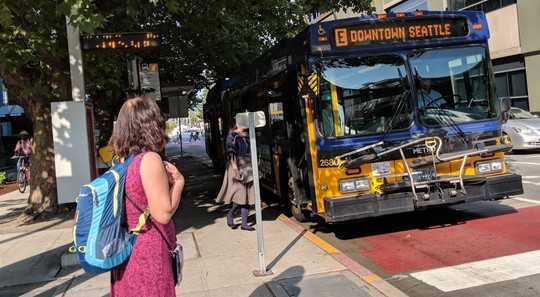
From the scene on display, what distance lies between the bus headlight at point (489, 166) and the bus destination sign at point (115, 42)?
16.4 feet

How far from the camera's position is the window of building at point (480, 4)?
880 inches

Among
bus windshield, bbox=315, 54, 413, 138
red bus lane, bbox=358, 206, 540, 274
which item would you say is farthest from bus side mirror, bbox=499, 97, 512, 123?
red bus lane, bbox=358, 206, 540, 274

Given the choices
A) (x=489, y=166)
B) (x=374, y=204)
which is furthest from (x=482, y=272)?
(x=489, y=166)

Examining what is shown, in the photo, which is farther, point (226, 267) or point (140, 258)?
point (226, 267)

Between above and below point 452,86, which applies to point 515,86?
above

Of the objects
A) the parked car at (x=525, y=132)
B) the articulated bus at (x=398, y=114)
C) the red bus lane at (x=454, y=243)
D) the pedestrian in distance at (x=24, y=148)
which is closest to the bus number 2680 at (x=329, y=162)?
the articulated bus at (x=398, y=114)

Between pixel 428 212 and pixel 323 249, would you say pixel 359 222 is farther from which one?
pixel 323 249

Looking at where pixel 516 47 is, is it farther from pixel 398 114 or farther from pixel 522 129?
pixel 398 114

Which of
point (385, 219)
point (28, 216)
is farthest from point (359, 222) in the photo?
point (28, 216)

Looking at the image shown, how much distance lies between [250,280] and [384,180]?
7.46 ft

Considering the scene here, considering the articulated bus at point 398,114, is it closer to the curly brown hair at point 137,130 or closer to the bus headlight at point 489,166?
the bus headlight at point 489,166

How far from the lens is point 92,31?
19.1ft

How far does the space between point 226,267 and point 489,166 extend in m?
3.90

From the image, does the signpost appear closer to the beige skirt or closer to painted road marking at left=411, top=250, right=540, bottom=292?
painted road marking at left=411, top=250, right=540, bottom=292
